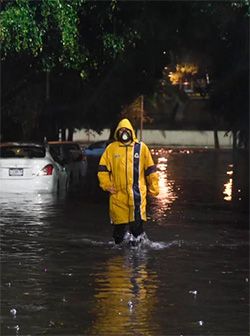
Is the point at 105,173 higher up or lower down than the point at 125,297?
higher up

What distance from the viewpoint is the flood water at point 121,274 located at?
7.72 m

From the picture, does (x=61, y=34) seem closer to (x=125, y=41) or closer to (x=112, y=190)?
(x=125, y=41)

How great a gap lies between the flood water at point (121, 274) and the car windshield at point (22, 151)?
3.58m

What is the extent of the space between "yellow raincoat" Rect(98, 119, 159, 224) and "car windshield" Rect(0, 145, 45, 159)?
9736 mm

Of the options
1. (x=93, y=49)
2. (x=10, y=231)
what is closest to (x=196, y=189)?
(x=93, y=49)

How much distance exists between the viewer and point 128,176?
11.7 metres

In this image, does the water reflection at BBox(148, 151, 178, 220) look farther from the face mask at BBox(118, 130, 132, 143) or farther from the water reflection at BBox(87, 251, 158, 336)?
the water reflection at BBox(87, 251, 158, 336)

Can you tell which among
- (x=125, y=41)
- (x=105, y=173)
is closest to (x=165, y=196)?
(x=125, y=41)

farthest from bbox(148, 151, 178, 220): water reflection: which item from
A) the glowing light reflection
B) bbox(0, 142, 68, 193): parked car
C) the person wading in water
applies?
the person wading in water

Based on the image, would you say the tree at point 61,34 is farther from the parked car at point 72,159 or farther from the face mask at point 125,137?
the parked car at point 72,159

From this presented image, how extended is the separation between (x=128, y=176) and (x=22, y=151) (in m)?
10.6

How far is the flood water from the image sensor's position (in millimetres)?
7723

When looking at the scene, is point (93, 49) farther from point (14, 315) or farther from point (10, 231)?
point (14, 315)

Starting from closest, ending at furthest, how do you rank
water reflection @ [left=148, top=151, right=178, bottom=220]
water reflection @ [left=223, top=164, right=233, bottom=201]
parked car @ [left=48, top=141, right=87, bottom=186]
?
water reflection @ [left=148, top=151, right=178, bottom=220] → water reflection @ [left=223, top=164, right=233, bottom=201] → parked car @ [left=48, top=141, right=87, bottom=186]
